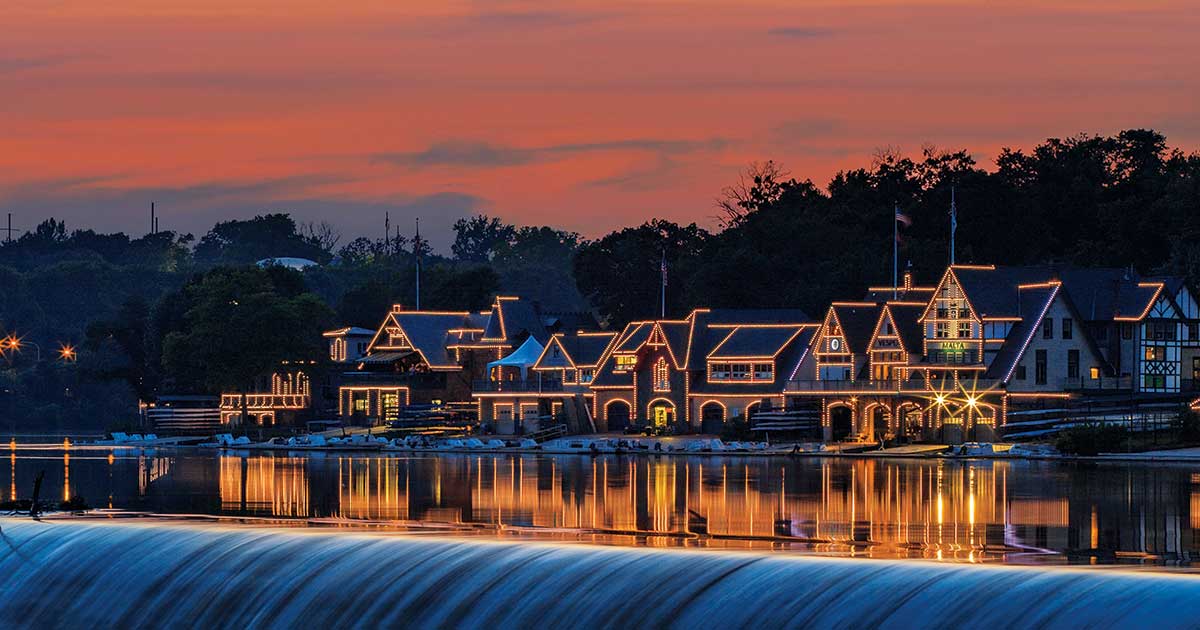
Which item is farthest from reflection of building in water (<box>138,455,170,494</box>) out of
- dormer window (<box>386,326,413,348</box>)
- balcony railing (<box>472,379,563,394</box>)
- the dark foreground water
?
Answer: dormer window (<box>386,326,413,348</box>)

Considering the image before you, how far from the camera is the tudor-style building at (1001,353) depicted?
101 m

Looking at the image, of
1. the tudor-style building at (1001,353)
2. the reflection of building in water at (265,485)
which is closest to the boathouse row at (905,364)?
the tudor-style building at (1001,353)

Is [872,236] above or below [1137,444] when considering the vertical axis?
above

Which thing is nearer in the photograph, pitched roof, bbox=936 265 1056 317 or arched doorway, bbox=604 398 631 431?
pitched roof, bbox=936 265 1056 317

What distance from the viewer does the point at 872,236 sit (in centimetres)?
15188

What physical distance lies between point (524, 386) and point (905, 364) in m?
26.1

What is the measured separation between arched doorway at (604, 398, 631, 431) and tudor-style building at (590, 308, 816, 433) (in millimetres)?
22

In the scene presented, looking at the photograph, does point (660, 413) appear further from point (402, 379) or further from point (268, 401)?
point (268, 401)

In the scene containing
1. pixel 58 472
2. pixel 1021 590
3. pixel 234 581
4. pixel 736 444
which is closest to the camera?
pixel 1021 590

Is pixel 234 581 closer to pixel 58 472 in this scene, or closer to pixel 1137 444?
pixel 58 472

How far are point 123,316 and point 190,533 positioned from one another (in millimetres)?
114846

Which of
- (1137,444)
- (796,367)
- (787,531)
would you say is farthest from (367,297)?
(787,531)

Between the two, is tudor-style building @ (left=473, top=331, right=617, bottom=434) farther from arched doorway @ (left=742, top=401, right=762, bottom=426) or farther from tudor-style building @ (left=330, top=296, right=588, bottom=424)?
arched doorway @ (left=742, top=401, right=762, bottom=426)

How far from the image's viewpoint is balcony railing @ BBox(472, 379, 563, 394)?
122 meters
